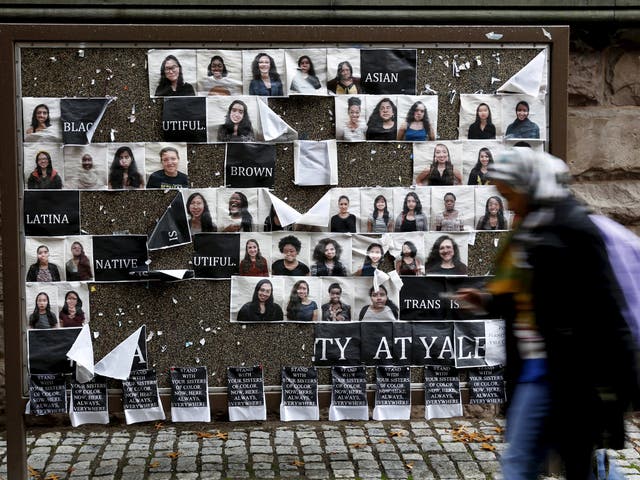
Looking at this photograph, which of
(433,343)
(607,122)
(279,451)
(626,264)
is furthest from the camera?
(607,122)

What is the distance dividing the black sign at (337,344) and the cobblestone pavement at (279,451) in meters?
0.79

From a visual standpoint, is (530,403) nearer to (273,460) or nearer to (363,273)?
(363,273)

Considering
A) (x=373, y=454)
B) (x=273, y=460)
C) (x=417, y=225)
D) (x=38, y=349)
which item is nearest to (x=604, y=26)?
(x=417, y=225)

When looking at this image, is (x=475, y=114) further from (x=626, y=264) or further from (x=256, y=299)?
(x=626, y=264)

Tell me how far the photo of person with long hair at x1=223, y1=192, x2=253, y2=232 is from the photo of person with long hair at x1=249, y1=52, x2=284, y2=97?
541mm

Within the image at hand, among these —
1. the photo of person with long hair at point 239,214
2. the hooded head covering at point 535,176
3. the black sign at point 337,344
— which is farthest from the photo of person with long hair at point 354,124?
the hooded head covering at point 535,176

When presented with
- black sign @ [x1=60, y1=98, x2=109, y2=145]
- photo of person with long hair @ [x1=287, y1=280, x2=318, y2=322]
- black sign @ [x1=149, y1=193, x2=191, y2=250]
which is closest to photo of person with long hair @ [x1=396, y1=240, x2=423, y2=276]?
photo of person with long hair @ [x1=287, y1=280, x2=318, y2=322]

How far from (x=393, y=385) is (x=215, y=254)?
1177 mm

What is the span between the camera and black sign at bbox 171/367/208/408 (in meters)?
4.58

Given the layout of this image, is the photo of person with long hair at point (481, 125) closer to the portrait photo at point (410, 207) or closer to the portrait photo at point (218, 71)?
the portrait photo at point (410, 207)

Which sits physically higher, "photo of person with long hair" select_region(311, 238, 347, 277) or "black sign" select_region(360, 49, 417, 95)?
"black sign" select_region(360, 49, 417, 95)

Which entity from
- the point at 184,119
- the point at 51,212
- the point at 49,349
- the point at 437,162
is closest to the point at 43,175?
the point at 51,212

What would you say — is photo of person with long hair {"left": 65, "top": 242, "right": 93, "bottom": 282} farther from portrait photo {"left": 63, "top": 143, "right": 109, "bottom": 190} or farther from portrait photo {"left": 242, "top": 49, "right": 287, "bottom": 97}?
portrait photo {"left": 242, "top": 49, "right": 287, "bottom": 97}

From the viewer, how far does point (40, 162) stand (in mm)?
4457
